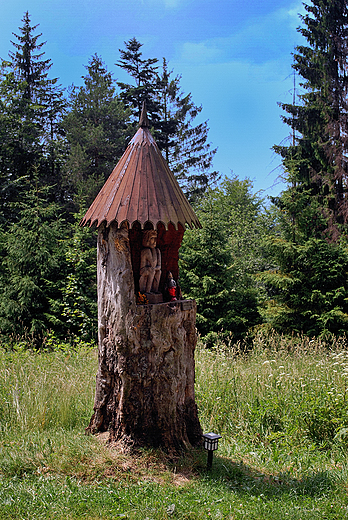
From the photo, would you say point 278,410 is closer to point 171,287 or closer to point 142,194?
point 171,287

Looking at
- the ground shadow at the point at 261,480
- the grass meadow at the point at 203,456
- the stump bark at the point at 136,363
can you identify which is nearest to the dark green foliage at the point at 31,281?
the grass meadow at the point at 203,456

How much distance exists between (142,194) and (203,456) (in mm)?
2982

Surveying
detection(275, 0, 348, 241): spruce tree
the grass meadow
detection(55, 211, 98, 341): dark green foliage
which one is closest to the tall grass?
the grass meadow

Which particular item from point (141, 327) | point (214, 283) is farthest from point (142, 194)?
point (214, 283)

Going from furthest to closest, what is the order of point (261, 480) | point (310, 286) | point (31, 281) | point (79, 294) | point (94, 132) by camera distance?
point (94, 132)
point (79, 294)
point (310, 286)
point (31, 281)
point (261, 480)

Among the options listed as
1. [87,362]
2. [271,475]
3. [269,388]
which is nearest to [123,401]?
[271,475]

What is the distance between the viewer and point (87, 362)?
7.47 m

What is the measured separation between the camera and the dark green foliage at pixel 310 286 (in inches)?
420

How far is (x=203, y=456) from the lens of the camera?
4.23 metres

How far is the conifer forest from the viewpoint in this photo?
36.3 ft

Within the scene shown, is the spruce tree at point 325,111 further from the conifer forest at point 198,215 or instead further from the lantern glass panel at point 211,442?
the lantern glass panel at point 211,442

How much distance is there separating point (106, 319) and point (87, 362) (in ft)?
11.5

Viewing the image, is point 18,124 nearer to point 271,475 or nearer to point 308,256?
point 308,256

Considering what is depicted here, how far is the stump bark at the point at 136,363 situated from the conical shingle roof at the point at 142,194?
0.23m
